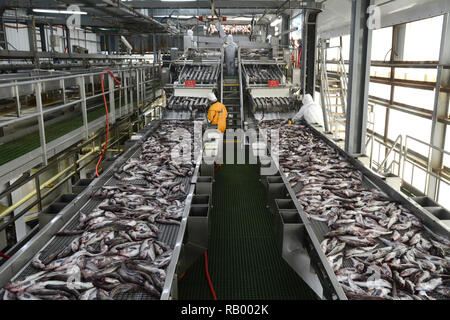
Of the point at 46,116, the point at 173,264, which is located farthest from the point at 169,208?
the point at 46,116

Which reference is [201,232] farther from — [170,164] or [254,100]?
[254,100]

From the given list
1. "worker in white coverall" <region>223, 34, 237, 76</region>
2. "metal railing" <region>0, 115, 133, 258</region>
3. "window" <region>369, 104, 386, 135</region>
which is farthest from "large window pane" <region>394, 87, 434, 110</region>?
"metal railing" <region>0, 115, 133, 258</region>

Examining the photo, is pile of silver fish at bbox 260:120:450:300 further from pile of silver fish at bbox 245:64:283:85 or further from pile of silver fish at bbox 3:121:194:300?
pile of silver fish at bbox 245:64:283:85

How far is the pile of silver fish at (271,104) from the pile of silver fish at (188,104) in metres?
1.55

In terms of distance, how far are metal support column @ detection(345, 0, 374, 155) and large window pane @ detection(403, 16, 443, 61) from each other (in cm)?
242

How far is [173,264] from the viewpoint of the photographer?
321cm

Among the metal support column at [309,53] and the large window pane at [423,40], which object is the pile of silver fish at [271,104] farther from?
the large window pane at [423,40]

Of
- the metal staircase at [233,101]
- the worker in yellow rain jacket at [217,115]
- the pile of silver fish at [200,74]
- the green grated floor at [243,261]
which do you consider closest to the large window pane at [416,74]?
the metal staircase at [233,101]

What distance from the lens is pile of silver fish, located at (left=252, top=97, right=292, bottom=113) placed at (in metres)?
11.5

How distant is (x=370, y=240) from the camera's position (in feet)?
12.8

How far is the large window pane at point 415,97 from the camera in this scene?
8.58 m

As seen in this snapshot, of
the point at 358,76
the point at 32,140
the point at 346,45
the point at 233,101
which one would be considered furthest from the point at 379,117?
the point at 32,140

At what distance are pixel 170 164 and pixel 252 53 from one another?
12.2 m

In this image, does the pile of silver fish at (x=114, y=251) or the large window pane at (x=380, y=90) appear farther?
the large window pane at (x=380, y=90)
